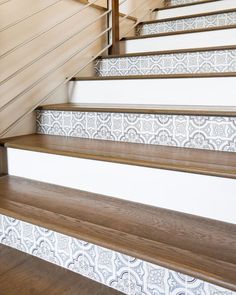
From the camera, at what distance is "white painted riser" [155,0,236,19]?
2529mm

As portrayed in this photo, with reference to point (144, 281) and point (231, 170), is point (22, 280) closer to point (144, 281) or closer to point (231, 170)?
point (144, 281)

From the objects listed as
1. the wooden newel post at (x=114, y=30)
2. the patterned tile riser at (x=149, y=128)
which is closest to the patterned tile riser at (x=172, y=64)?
the wooden newel post at (x=114, y=30)

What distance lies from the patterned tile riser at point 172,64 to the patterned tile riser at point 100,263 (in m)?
1.25

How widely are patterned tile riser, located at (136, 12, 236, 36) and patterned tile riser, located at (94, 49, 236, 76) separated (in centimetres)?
68

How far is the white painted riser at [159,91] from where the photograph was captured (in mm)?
1477

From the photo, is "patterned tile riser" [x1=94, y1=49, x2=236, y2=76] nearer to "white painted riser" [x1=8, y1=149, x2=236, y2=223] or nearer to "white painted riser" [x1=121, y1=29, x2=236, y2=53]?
"white painted riser" [x1=121, y1=29, x2=236, y2=53]

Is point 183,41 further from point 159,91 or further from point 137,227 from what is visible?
point 137,227

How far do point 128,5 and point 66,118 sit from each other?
1650mm

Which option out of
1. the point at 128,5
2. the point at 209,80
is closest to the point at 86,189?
the point at 209,80

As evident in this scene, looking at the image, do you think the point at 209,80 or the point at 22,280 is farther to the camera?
the point at 209,80

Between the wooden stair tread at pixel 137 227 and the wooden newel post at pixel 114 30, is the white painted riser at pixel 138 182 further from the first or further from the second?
the wooden newel post at pixel 114 30

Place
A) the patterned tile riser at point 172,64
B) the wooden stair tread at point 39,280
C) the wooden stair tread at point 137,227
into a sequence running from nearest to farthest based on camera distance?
1. the wooden stair tread at point 137,227
2. the wooden stair tread at point 39,280
3. the patterned tile riser at point 172,64

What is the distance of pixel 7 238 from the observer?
1.24 meters

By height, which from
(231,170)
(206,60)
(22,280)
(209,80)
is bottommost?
(22,280)
